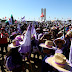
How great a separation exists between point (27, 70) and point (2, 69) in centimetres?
105

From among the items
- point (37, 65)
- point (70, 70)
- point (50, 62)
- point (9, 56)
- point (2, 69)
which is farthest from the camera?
point (37, 65)

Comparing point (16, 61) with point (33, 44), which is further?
point (33, 44)

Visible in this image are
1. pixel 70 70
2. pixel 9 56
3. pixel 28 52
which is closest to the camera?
pixel 70 70

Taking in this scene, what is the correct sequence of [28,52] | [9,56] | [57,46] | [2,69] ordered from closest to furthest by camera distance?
[9,56] → [28,52] → [57,46] → [2,69]

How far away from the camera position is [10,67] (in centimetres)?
252

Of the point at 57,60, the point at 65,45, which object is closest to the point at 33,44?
the point at 65,45

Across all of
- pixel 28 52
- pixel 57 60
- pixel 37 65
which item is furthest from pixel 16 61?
pixel 37 65

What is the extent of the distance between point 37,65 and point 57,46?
148cm

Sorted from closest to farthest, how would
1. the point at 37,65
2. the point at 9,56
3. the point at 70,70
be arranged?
1. the point at 70,70
2. the point at 9,56
3. the point at 37,65

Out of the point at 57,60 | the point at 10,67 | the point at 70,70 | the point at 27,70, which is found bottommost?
the point at 27,70

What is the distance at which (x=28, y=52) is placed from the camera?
316cm

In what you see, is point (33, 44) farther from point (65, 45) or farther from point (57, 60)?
point (57, 60)

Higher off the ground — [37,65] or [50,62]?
[50,62]

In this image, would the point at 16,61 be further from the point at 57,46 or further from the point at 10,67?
the point at 57,46
